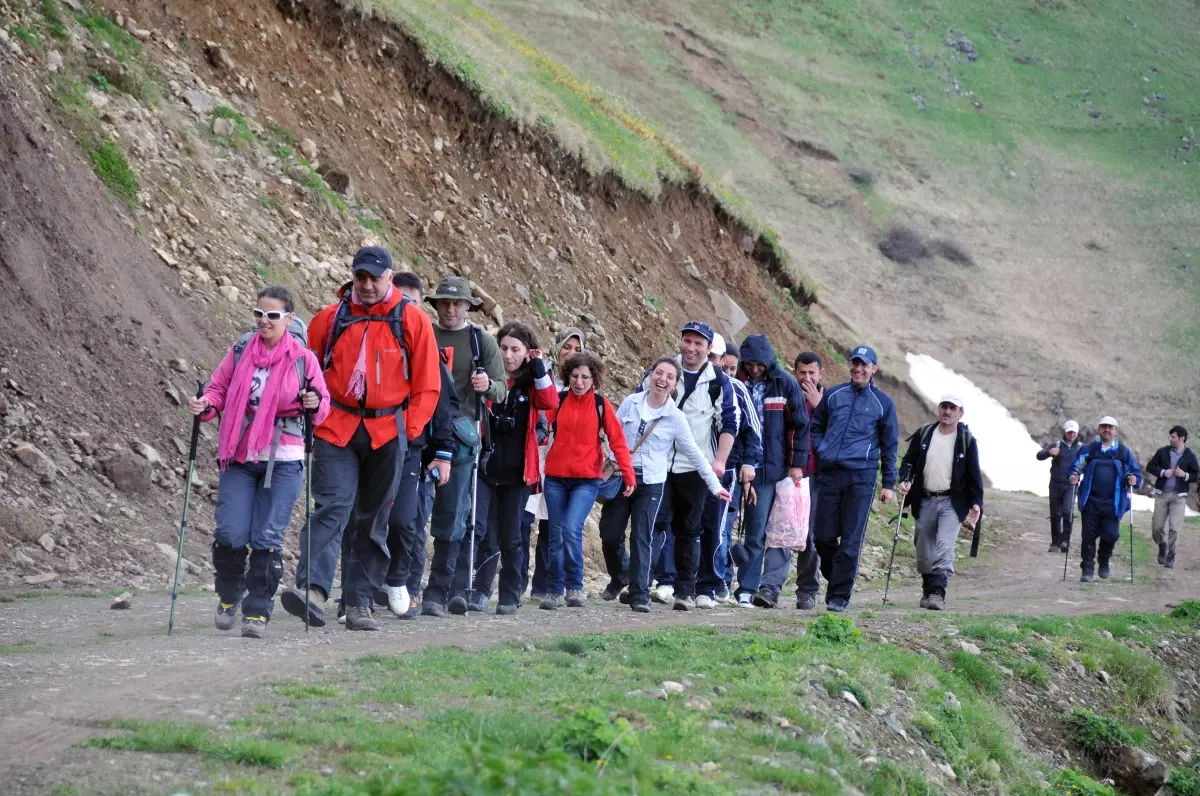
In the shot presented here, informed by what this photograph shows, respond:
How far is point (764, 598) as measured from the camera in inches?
513

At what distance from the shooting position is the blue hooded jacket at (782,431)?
12.9 metres

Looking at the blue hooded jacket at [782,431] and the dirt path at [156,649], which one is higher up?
the blue hooded jacket at [782,431]

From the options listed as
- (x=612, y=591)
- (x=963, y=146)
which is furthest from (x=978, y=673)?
(x=963, y=146)

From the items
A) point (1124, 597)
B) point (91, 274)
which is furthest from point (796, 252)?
point (91, 274)

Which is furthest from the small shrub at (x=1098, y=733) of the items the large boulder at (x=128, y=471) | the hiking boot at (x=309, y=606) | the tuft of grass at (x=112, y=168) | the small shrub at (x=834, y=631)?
the tuft of grass at (x=112, y=168)

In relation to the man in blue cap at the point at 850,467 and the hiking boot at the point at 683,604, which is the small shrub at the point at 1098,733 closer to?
the man in blue cap at the point at 850,467

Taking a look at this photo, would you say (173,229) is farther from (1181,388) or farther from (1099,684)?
(1181,388)

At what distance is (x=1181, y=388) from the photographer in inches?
2008

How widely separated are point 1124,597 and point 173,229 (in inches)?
475

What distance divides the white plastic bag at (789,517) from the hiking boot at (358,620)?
4683mm

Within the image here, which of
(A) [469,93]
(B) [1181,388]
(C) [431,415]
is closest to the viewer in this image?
(C) [431,415]

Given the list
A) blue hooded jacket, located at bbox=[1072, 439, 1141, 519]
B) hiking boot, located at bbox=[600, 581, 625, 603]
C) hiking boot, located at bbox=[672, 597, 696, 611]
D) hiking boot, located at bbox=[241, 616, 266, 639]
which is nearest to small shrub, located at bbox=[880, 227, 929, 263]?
blue hooded jacket, located at bbox=[1072, 439, 1141, 519]

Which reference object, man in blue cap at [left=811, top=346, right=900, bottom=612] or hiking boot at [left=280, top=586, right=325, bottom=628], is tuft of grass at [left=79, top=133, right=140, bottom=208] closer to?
hiking boot at [left=280, top=586, right=325, bottom=628]

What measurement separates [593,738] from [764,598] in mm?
7693
